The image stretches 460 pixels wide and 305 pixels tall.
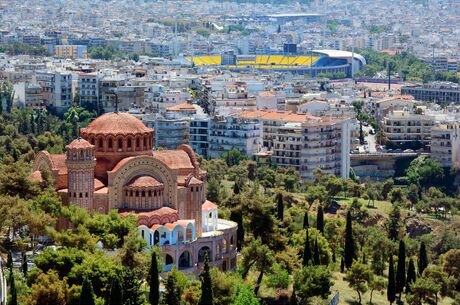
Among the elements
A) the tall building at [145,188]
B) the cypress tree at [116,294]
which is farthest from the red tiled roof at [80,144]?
the cypress tree at [116,294]

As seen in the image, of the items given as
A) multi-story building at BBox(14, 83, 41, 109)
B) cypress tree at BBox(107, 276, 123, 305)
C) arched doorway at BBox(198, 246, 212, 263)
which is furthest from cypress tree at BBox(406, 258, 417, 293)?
multi-story building at BBox(14, 83, 41, 109)

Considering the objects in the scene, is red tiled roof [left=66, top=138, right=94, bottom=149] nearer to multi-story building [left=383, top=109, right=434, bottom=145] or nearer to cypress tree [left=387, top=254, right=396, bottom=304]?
cypress tree [left=387, top=254, right=396, bottom=304]

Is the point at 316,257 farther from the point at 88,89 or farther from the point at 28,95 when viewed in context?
the point at 28,95

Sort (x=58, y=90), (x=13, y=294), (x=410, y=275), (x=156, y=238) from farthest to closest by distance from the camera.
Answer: (x=58, y=90) → (x=410, y=275) → (x=156, y=238) → (x=13, y=294)

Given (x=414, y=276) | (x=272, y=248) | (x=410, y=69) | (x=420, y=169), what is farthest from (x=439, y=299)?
(x=410, y=69)

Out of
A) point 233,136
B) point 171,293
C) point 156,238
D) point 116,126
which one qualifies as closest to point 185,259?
point 156,238
